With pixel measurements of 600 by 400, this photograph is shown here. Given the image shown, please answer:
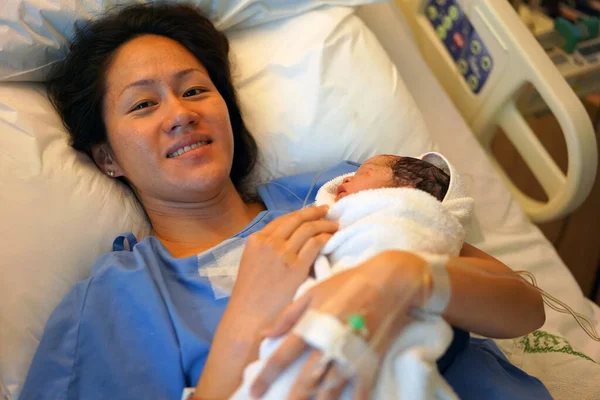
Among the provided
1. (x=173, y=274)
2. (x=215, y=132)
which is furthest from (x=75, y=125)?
(x=173, y=274)

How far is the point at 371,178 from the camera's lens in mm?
1138

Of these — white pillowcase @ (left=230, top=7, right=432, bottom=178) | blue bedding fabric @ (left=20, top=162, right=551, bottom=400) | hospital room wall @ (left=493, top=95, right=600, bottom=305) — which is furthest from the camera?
hospital room wall @ (left=493, top=95, right=600, bottom=305)

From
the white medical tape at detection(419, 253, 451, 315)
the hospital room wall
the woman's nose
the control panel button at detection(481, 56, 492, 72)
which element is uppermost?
the woman's nose

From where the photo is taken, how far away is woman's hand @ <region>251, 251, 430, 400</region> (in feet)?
2.63

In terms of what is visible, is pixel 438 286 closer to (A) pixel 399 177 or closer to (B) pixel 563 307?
(A) pixel 399 177

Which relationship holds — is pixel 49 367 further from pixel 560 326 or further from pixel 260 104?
pixel 560 326

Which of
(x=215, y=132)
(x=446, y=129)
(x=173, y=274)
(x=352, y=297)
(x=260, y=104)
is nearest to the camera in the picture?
(x=352, y=297)

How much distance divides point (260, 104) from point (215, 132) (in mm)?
315

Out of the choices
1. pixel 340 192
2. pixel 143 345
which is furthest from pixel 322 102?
pixel 143 345

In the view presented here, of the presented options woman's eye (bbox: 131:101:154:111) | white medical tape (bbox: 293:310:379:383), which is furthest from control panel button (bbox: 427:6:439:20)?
white medical tape (bbox: 293:310:379:383)

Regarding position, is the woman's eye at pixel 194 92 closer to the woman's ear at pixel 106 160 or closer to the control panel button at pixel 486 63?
the woman's ear at pixel 106 160

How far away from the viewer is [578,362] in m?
1.33

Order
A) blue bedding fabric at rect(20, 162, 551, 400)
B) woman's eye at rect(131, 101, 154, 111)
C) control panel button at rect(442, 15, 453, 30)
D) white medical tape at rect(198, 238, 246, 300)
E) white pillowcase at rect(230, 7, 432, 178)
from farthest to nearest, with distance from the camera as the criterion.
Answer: control panel button at rect(442, 15, 453, 30) < white pillowcase at rect(230, 7, 432, 178) < woman's eye at rect(131, 101, 154, 111) < white medical tape at rect(198, 238, 246, 300) < blue bedding fabric at rect(20, 162, 551, 400)

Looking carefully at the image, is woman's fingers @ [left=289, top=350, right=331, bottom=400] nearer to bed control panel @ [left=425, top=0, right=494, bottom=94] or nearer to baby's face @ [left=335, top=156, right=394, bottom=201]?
baby's face @ [left=335, top=156, right=394, bottom=201]
